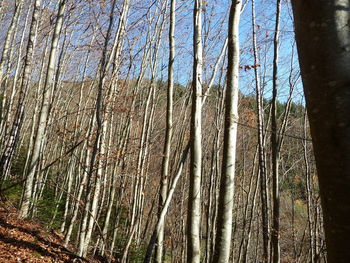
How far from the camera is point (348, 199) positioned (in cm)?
66

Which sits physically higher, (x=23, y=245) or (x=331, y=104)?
(x=331, y=104)

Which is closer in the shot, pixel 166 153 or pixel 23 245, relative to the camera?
pixel 23 245

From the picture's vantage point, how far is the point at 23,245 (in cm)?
461

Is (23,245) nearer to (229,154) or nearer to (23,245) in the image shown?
(23,245)

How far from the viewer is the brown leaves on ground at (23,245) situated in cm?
414

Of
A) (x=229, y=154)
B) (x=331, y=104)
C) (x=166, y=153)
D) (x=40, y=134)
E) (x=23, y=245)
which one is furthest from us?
(x=40, y=134)

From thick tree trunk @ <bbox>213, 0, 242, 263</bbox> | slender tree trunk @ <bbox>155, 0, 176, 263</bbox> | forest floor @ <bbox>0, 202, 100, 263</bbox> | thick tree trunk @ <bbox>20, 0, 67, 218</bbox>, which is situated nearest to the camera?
thick tree trunk @ <bbox>213, 0, 242, 263</bbox>

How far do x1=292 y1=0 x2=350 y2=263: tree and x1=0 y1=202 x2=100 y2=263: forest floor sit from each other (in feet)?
14.5

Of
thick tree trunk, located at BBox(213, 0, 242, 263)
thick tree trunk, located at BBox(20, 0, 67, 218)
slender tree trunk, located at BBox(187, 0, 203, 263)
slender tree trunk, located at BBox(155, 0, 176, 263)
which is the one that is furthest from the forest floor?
thick tree trunk, located at BBox(213, 0, 242, 263)

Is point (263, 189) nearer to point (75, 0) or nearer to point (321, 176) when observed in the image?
point (321, 176)

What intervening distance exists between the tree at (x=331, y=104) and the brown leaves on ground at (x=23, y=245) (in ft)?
14.6

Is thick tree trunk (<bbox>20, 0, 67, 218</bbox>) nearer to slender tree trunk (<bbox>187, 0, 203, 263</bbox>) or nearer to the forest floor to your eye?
the forest floor

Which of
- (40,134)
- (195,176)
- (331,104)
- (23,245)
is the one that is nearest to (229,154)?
(195,176)

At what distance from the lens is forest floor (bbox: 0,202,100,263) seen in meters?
4.14
